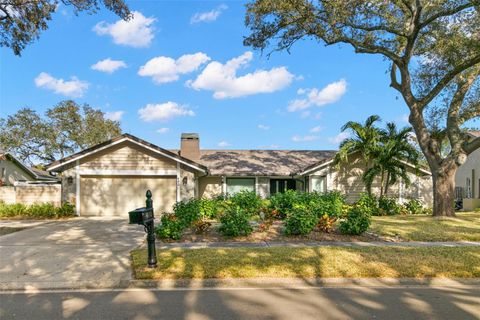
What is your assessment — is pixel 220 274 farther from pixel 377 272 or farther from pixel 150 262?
pixel 377 272

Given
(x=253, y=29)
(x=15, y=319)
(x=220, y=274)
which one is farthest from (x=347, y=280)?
(x=253, y=29)

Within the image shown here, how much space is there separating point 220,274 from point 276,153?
19.5 metres

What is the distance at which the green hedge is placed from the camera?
16.6 metres

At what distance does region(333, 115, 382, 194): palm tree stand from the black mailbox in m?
13.5

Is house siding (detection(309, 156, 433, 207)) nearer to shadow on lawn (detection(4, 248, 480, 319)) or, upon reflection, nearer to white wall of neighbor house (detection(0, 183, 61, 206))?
white wall of neighbor house (detection(0, 183, 61, 206))

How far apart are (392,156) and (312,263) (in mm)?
12998

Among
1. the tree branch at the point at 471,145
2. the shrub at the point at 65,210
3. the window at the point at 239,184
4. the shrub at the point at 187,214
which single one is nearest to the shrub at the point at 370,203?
the tree branch at the point at 471,145

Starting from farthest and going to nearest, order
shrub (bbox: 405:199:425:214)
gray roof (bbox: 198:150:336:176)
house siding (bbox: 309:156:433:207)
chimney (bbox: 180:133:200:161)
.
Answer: chimney (bbox: 180:133:200:161) < gray roof (bbox: 198:150:336:176) < house siding (bbox: 309:156:433:207) < shrub (bbox: 405:199:425:214)

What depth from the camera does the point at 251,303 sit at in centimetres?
525

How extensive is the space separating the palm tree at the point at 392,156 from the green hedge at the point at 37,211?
14.6 m

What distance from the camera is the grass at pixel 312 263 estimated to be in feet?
21.1

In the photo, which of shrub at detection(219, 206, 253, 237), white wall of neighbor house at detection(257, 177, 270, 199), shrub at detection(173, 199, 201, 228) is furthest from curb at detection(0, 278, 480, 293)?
white wall of neighbor house at detection(257, 177, 270, 199)

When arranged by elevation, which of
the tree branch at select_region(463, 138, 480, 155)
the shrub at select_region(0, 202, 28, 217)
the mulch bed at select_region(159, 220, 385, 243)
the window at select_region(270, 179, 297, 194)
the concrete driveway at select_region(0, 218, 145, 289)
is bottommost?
the concrete driveway at select_region(0, 218, 145, 289)

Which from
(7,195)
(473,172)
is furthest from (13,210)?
(473,172)
